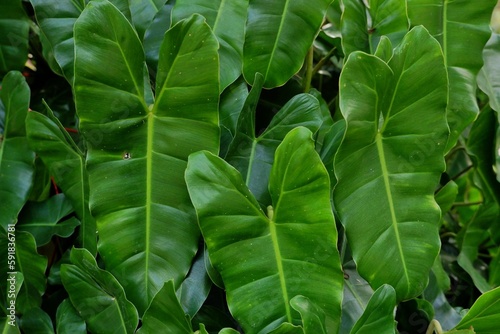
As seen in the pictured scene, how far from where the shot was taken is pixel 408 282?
0.89 meters

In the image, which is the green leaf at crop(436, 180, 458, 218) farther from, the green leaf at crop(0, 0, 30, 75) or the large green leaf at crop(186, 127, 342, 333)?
the green leaf at crop(0, 0, 30, 75)

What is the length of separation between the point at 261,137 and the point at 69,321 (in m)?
0.48

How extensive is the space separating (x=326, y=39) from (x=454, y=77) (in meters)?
0.34

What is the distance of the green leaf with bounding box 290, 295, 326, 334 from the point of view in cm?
80

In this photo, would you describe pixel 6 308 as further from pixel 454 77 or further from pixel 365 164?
pixel 454 77

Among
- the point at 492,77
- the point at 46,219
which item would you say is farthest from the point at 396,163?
the point at 46,219

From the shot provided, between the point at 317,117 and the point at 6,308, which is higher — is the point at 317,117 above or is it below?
above

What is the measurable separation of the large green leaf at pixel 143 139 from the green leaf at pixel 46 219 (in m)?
0.25

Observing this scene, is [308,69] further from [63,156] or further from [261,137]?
[63,156]

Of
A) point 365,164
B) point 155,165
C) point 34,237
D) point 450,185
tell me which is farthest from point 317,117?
point 34,237

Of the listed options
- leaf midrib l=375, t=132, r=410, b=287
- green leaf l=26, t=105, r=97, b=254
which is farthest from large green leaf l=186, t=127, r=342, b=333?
green leaf l=26, t=105, r=97, b=254

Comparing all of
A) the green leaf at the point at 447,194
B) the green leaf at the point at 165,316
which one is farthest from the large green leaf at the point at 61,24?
the green leaf at the point at 447,194

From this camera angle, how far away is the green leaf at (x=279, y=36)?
102 cm

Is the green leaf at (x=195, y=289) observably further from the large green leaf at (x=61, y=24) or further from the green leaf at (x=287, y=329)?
the large green leaf at (x=61, y=24)
